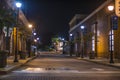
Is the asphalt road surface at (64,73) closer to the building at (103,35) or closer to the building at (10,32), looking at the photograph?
the building at (10,32)

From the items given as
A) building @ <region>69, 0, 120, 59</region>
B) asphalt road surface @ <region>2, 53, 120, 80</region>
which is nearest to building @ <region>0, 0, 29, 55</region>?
asphalt road surface @ <region>2, 53, 120, 80</region>

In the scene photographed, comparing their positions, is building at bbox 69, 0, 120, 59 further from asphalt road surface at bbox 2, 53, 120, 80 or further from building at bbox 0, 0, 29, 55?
asphalt road surface at bbox 2, 53, 120, 80

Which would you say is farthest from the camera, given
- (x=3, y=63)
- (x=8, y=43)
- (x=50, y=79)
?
(x=8, y=43)

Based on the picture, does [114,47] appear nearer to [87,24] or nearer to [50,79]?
[87,24]

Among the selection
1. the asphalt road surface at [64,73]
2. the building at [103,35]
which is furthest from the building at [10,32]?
the building at [103,35]

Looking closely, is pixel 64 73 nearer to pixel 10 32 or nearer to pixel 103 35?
pixel 10 32

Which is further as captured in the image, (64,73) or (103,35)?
(103,35)

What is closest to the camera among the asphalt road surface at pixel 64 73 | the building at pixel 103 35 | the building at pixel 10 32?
the asphalt road surface at pixel 64 73

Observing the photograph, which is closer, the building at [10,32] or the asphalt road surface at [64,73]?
the asphalt road surface at [64,73]

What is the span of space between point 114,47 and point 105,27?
763 cm

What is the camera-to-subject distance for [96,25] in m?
77.6

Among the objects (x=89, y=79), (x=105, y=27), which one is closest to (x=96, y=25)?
(x=105, y=27)

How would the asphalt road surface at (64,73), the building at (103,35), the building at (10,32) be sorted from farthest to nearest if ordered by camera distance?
the building at (103,35) → the building at (10,32) → the asphalt road surface at (64,73)

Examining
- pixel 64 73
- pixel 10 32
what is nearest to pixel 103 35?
pixel 10 32
